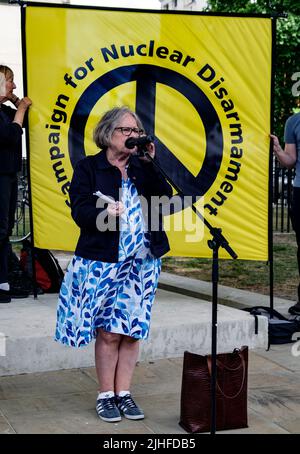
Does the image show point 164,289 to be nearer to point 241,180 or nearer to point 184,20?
point 241,180

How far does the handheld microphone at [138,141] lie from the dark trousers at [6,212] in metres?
2.47

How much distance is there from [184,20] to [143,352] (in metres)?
2.66

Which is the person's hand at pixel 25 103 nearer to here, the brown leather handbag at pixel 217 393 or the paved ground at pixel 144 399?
the paved ground at pixel 144 399

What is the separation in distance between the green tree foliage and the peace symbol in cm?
2110

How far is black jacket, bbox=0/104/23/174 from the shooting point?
228 inches

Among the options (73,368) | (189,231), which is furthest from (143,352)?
(189,231)

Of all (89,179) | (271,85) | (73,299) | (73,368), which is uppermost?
(271,85)

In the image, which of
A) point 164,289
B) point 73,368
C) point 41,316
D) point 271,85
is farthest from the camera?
point 164,289

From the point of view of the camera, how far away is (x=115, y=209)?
3773mm

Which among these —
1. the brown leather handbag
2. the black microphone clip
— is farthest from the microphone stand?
the brown leather handbag

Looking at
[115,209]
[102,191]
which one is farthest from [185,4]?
[115,209]

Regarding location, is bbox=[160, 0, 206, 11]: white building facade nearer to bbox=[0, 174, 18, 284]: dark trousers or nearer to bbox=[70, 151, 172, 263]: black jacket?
bbox=[0, 174, 18, 284]: dark trousers

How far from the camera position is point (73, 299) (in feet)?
13.5

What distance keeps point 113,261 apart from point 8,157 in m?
2.36
